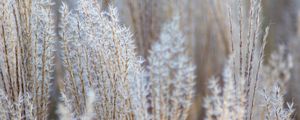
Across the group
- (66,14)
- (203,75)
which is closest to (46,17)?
(66,14)

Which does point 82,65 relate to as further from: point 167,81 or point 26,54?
point 167,81

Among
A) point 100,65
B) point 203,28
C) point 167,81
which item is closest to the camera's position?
point 100,65

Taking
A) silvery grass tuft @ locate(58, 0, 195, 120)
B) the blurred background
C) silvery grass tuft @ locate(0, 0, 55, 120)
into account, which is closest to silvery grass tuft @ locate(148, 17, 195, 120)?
the blurred background

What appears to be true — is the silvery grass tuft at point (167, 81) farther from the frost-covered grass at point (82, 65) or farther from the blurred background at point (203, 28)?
the frost-covered grass at point (82, 65)

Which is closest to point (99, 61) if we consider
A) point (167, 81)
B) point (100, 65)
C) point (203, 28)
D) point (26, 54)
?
point (100, 65)

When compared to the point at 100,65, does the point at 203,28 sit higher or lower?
higher
